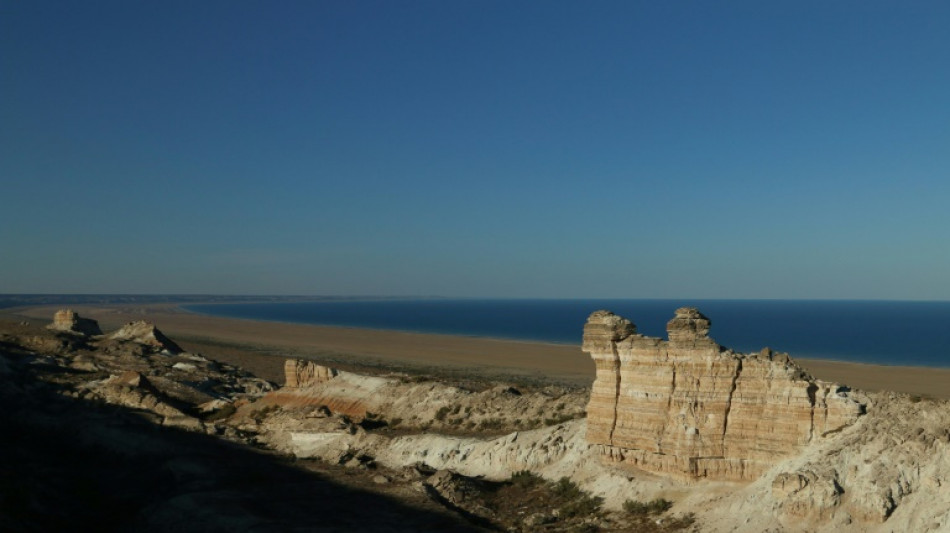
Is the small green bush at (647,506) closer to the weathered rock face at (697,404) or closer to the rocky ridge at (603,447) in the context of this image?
the rocky ridge at (603,447)

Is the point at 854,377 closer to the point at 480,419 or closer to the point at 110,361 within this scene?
the point at 480,419

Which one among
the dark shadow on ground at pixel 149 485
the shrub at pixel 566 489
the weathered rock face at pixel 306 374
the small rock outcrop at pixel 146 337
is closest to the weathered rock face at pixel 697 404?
the shrub at pixel 566 489

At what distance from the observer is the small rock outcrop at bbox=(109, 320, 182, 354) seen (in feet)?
221

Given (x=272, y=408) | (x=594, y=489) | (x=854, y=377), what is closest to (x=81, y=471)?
(x=272, y=408)

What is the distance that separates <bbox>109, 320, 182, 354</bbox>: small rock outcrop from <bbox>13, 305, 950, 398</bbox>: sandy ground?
27.4ft

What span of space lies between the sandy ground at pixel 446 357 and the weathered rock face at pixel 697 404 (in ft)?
140

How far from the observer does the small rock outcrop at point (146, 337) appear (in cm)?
6738

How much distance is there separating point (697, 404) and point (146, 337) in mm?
64085

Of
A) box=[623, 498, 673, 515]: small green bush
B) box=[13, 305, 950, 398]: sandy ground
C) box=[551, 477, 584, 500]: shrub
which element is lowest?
box=[13, 305, 950, 398]: sandy ground

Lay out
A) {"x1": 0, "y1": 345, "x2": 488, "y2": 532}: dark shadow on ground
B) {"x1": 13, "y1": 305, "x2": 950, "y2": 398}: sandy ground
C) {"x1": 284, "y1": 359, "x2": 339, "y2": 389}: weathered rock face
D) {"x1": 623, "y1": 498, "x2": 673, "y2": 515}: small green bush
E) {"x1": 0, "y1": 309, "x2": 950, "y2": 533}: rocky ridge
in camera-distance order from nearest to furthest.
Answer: {"x1": 0, "y1": 309, "x2": 950, "y2": 533}: rocky ridge < {"x1": 623, "y1": 498, "x2": 673, "y2": 515}: small green bush < {"x1": 0, "y1": 345, "x2": 488, "y2": 532}: dark shadow on ground < {"x1": 284, "y1": 359, "x2": 339, "y2": 389}: weathered rock face < {"x1": 13, "y1": 305, "x2": 950, "y2": 398}: sandy ground

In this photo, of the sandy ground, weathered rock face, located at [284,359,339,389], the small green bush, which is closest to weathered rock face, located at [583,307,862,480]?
the small green bush

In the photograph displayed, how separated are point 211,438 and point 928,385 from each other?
6272 cm

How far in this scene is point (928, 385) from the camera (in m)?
63.4

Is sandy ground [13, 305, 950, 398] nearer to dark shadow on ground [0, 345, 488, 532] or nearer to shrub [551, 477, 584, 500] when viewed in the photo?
dark shadow on ground [0, 345, 488, 532]
